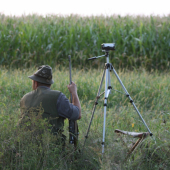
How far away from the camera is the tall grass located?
1031cm

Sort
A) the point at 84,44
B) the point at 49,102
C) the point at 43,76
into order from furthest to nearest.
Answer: the point at 84,44
the point at 43,76
the point at 49,102

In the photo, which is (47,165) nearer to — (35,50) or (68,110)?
(68,110)

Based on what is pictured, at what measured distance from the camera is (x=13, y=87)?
22.8 ft

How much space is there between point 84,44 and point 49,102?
747 centimetres

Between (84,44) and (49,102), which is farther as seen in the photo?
(84,44)

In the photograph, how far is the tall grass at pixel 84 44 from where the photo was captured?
10.3m

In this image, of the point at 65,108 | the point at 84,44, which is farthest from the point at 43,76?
the point at 84,44

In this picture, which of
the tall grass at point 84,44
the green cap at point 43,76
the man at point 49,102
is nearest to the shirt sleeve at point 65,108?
the man at point 49,102

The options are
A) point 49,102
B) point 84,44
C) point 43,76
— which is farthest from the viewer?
point 84,44

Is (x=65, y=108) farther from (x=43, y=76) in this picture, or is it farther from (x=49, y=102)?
(x=43, y=76)

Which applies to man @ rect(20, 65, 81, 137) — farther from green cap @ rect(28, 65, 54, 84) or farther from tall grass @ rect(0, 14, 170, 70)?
tall grass @ rect(0, 14, 170, 70)

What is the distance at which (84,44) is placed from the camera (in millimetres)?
10570

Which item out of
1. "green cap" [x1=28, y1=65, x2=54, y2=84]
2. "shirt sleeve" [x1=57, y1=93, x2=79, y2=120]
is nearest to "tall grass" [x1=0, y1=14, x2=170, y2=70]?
"green cap" [x1=28, y1=65, x2=54, y2=84]

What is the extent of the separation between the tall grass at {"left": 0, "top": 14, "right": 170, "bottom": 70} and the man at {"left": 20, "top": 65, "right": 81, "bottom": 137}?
646cm
